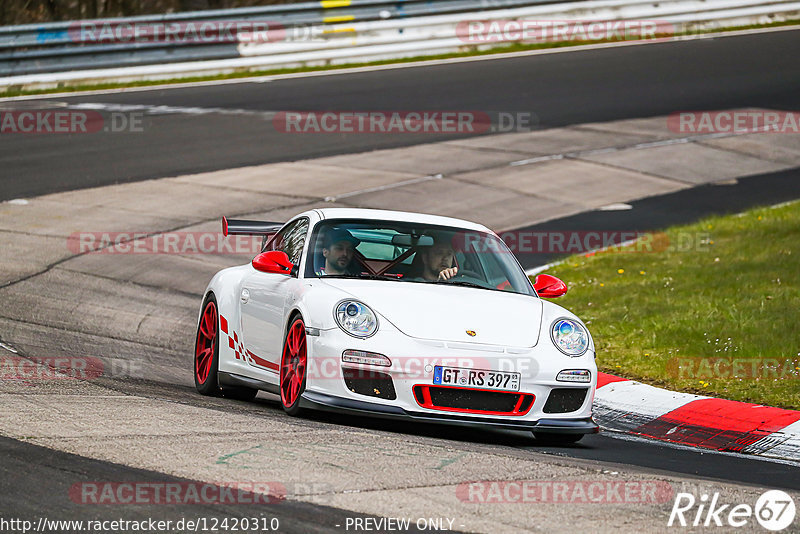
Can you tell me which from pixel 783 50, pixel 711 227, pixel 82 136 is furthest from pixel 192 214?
pixel 783 50

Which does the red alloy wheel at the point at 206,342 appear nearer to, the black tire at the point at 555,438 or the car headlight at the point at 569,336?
the black tire at the point at 555,438

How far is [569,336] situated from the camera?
24.7ft

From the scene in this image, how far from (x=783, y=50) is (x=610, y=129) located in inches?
312

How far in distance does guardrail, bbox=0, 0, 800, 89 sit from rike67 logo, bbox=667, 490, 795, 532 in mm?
20172

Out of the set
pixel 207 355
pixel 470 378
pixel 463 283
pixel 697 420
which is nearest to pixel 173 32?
pixel 207 355

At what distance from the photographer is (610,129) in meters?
22.2

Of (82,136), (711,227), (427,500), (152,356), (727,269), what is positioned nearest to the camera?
(427,500)

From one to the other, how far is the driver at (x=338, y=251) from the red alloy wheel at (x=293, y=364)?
55 cm

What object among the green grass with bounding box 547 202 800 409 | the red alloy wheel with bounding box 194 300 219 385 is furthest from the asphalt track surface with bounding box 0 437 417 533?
the green grass with bounding box 547 202 800 409

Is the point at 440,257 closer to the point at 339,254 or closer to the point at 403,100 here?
the point at 339,254

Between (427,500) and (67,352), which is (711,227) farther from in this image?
(427,500)

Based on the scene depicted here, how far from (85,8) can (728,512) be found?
78.3 ft

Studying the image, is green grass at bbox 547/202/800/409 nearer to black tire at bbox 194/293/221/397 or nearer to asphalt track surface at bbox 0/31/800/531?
asphalt track surface at bbox 0/31/800/531

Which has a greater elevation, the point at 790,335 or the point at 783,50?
the point at 783,50
